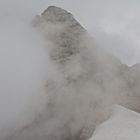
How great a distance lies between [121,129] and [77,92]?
34.6 feet

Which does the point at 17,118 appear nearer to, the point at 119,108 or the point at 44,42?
the point at 44,42

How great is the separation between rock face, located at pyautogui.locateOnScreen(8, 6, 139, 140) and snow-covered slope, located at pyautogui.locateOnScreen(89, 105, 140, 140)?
20.3 ft

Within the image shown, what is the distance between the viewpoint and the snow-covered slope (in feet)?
25.2

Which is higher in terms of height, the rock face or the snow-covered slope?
the rock face

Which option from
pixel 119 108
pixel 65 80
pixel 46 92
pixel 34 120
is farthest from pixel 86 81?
pixel 119 108

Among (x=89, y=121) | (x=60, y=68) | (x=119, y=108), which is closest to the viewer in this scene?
(x=119, y=108)

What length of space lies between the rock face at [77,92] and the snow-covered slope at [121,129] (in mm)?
6177

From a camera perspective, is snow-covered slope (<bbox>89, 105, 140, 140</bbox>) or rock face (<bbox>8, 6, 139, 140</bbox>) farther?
rock face (<bbox>8, 6, 139, 140</bbox>)

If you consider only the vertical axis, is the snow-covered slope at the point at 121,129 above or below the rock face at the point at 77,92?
below

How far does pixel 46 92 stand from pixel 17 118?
2339mm

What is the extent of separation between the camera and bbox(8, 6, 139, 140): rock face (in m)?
17.9

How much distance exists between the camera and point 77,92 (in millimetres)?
18859

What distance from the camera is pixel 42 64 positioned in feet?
67.9

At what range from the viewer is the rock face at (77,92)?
58.9 feet
